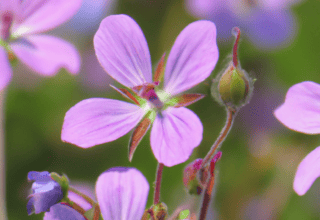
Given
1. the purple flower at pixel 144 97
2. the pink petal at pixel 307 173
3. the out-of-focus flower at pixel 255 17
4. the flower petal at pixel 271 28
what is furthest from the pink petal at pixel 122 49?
the flower petal at pixel 271 28

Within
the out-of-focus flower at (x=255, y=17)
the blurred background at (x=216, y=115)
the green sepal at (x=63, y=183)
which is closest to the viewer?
the green sepal at (x=63, y=183)

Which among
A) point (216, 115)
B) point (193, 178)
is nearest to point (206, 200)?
point (193, 178)

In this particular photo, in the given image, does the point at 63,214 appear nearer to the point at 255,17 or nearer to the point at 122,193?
the point at 122,193

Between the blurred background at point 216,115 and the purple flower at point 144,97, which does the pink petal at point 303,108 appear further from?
the blurred background at point 216,115

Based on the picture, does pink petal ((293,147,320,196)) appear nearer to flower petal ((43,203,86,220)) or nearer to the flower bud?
the flower bud

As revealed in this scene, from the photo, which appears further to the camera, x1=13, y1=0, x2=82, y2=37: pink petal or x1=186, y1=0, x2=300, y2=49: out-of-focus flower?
x1=186, y1=0, x2=300, y2=49: out-of-focus flower


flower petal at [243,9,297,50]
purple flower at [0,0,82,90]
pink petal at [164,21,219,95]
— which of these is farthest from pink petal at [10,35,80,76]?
flower petal at [243,9,297,50]
